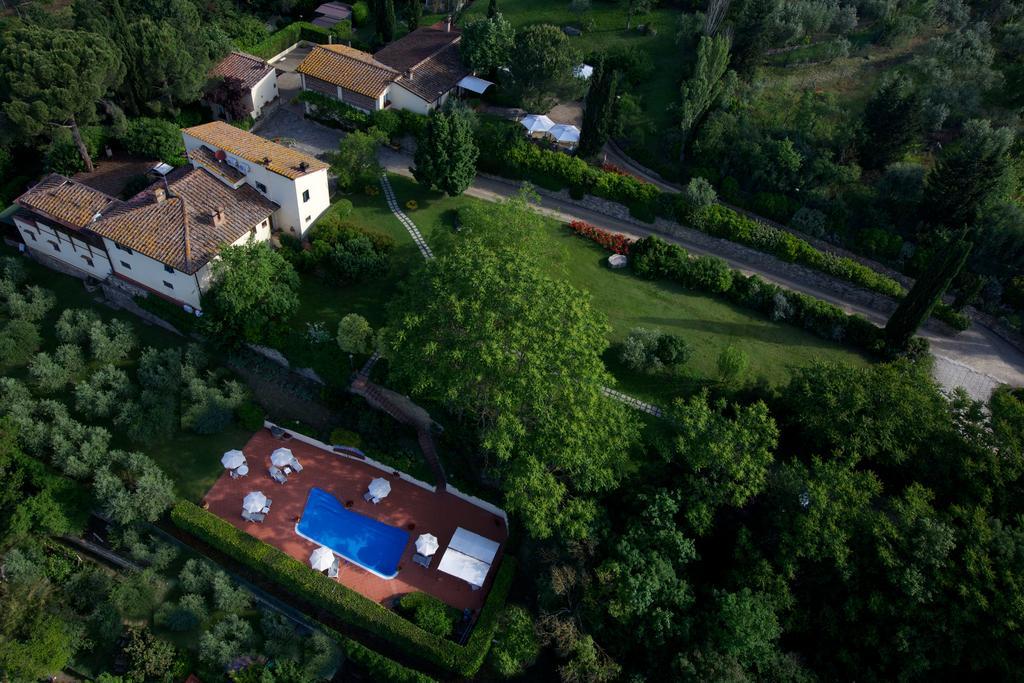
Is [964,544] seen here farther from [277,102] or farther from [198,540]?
[277,102]

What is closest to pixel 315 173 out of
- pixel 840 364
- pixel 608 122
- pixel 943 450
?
pixel 608 122

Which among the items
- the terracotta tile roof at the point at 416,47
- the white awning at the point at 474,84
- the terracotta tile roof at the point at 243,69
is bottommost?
the terracotta tile roof at the point at 243,69

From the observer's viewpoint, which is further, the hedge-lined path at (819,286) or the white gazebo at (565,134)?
the white gazebo at (565,134)

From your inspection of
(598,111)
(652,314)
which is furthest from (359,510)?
(598,111)

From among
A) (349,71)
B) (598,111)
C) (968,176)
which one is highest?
(968,176)

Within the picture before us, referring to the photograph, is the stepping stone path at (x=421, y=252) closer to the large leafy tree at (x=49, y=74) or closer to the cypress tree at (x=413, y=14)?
the large leafy tree at (x=49, y=74)

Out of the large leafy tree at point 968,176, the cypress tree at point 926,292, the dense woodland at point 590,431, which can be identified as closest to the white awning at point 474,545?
the dense woodland at point 590,431

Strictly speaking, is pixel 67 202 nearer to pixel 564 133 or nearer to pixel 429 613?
pixel 429 613
